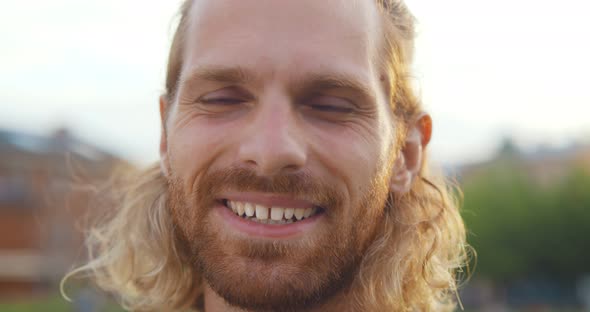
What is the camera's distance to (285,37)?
2.43m

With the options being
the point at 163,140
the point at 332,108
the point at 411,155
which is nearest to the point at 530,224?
the point at 411,155

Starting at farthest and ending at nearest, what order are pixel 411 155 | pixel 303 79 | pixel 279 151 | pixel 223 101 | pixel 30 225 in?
pixel 30 225 < pixel 411 155 < pixel 223 101 < pixel 303 79 < pixel 279 151

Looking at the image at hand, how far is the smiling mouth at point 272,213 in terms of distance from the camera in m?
2.39

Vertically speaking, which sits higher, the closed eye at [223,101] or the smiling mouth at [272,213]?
the closed eye at [223,101]

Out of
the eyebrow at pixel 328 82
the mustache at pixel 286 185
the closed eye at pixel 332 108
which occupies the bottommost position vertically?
the mustache at pixel 286 185

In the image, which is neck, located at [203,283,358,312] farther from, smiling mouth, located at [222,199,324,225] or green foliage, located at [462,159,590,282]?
green foliage, located at [462,159,590,282]

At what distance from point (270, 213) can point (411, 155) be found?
0.90 meters

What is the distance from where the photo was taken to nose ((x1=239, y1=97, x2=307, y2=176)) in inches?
90.7

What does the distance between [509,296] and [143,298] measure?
59.0 meters

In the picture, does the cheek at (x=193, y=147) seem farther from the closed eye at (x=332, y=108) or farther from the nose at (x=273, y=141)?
the closed eye at (x=332, y=108)

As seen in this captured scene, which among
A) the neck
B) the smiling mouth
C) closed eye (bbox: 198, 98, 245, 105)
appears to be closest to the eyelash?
closed eye (bbox: 198, 98, 245, 105)

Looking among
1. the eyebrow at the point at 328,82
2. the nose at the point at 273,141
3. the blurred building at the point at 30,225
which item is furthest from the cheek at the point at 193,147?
the blurred building at the point at 30,225

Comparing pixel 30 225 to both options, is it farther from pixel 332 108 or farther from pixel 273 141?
pixel 273 141

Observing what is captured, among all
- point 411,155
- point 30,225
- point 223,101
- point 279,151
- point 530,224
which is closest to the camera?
point 279,151
